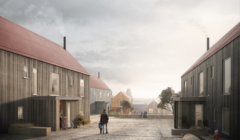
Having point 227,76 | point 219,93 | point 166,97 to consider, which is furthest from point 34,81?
point 166,97

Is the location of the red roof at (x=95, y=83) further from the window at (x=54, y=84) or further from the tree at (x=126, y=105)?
the window at (x=54, y=84)

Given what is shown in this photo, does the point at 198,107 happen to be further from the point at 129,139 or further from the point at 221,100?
the point at 129,139

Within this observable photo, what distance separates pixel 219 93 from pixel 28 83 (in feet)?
47.2

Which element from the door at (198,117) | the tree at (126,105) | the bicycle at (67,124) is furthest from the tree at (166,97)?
the bicycle at (67,124)

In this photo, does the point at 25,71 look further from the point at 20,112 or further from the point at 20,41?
the point at 20,112

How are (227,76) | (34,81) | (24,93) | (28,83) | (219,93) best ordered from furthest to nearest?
(34,81) → (28,83) → (24,93) → (219,93) → (227,76)

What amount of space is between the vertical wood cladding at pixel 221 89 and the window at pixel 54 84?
462 inches

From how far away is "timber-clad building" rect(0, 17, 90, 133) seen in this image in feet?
52.7

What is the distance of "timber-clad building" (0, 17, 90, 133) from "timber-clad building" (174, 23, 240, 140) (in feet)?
34.4

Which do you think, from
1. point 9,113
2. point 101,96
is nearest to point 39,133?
point 9,113

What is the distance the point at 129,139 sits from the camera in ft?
48.8

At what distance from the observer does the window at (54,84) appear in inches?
846

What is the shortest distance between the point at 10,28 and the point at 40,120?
826 cm

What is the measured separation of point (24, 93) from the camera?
17.8m
